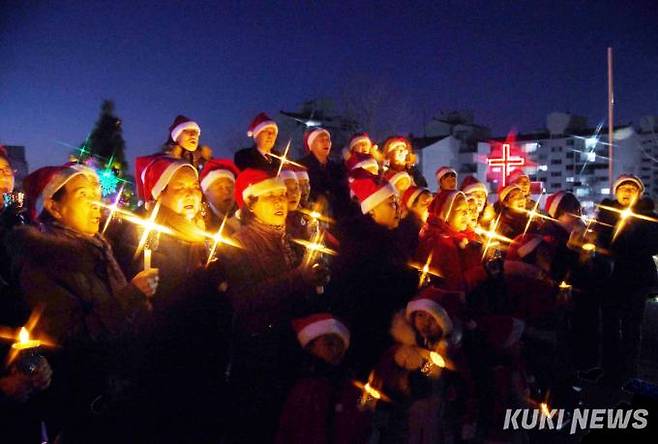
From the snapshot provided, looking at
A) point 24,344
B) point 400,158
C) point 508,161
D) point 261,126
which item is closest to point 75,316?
point 24,344

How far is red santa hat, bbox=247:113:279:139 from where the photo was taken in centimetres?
712

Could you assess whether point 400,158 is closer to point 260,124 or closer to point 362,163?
point 362,163

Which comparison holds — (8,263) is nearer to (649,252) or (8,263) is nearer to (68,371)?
(68,371)

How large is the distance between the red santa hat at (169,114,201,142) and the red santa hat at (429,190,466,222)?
3.24 m

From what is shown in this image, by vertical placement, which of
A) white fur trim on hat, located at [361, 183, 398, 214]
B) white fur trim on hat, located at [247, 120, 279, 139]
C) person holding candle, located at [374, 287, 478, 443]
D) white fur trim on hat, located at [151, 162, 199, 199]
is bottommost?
person holding candle, located at [374, 287, 478, 443]

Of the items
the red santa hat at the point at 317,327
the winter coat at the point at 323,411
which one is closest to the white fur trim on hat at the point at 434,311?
the red santa hat at the point at 317,327

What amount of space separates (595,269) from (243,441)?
4.28m

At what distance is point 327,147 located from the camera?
726 centimetres

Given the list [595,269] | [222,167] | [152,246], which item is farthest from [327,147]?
[152,246]

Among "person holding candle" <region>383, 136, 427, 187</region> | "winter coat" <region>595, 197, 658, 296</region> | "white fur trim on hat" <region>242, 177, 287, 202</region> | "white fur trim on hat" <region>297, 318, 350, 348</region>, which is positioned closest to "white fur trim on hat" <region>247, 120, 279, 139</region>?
"person holding candle" <region>383, 136, 427, 187</region>

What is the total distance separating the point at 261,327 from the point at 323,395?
0.61m

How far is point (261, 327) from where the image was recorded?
362cm

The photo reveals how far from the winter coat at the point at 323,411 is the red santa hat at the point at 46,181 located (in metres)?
1.94

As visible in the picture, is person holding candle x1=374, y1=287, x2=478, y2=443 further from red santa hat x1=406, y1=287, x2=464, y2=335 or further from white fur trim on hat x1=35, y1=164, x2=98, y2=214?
white fur trim on hat x1=35, y1=164, x2=98, y2=214
